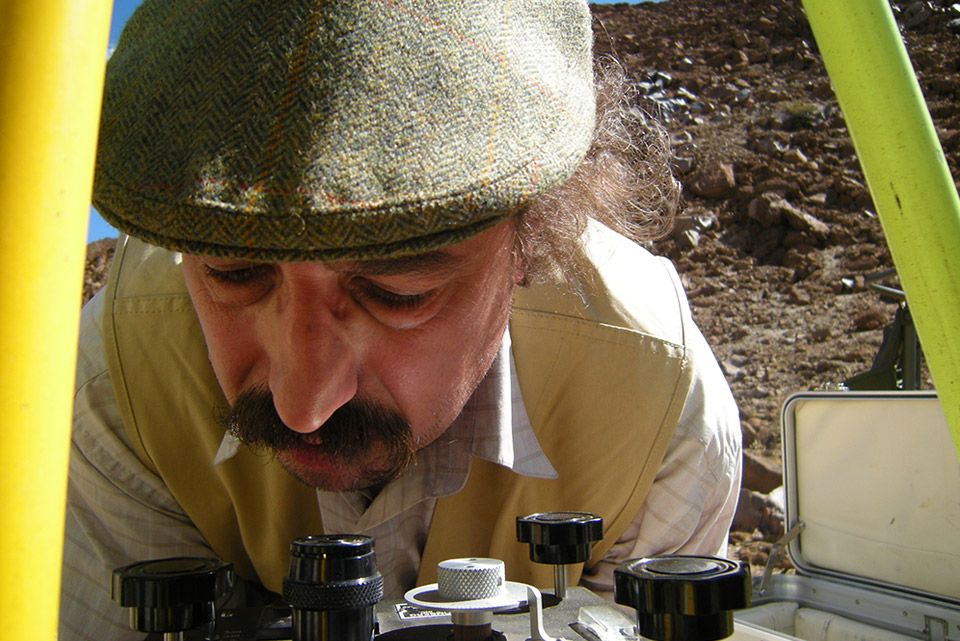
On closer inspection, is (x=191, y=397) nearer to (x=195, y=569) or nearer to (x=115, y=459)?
(x=115, y=459)

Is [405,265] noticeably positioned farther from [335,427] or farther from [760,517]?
[760,517]

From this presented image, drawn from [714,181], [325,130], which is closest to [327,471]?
[325,130]

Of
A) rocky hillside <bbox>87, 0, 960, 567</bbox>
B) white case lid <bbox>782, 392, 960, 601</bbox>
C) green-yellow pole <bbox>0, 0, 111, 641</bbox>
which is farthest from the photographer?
rocky hillside <bbox>87, 0, 960, 567</bbox>

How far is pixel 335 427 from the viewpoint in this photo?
84 cm

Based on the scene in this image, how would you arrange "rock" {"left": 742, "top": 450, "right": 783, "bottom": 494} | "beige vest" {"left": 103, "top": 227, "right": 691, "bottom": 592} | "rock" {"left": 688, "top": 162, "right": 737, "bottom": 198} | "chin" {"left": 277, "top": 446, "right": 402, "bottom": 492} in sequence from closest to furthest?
"chin" {"left": 277, "top": 446, "right": 402, "bottom": 492} → "beige vest" {"left": 103, "top": 227, "right": 691, "bottom": 592} → "rock" {"left": 742, "top": 450, "right": 783, "bottom": 494} → "rock" {"left": 688, "top": 162, "right": 737, "bottom": 198}

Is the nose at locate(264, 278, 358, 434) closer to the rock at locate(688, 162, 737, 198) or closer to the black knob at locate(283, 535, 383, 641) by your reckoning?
the black knob at locate(283, 535, 383, 641)

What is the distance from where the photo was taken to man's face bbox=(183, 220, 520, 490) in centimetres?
75

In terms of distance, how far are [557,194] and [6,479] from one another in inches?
31.1

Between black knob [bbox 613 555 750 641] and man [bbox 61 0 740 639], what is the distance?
0.28 m

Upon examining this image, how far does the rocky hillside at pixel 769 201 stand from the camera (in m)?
6.74

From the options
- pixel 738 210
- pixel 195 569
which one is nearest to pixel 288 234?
pixel 195 569

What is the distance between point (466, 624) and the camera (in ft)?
2.12

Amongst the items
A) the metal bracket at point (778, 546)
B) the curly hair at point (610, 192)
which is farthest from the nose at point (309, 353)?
the metal bracket at point (778, 546)

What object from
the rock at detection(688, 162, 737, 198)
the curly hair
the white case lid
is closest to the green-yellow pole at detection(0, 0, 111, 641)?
the curly hair
